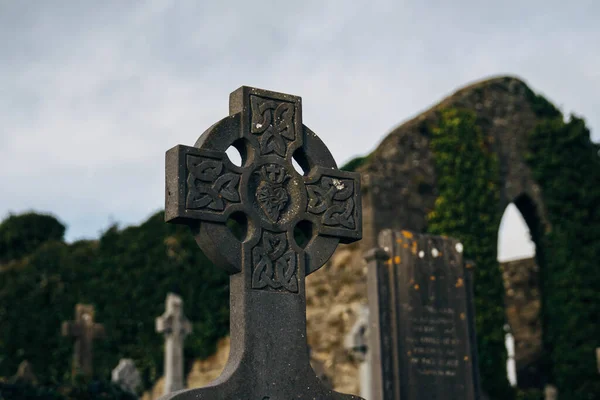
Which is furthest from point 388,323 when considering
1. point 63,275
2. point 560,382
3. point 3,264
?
point 3,264

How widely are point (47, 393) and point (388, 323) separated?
10.5ft

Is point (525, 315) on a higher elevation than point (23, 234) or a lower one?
lower

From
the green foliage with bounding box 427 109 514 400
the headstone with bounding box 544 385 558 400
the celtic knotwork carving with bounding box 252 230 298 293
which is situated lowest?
the headstone with bounding box 544 385 558 400

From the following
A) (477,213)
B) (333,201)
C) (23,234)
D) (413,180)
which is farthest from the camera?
(23,234)

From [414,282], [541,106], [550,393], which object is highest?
[541,106]

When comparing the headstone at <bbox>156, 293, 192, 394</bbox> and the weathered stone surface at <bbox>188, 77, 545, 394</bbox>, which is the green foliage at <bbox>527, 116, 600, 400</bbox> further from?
the headstone at <bbox>156, 293, 192, 394</bbox>

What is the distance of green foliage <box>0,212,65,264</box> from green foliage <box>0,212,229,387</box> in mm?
1066

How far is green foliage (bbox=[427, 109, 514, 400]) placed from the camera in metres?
13.2

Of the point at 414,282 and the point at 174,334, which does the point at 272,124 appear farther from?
the point at 174,334

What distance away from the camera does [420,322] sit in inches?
342

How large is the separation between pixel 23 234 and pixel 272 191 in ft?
49.6

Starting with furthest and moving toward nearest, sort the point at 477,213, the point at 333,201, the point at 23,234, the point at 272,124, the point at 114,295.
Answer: the point at 23,234, the point at 114,295, the point at 477,213, the point at 333,201, the point at 272,124

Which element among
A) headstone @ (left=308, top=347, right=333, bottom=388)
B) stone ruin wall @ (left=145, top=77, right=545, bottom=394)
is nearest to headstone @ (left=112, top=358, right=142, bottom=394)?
stone ruin wall @ (left=145, top=77, right=545, bottom=394)

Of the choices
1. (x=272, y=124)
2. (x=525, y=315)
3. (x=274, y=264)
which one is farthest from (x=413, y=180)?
(x=274, y=264)
